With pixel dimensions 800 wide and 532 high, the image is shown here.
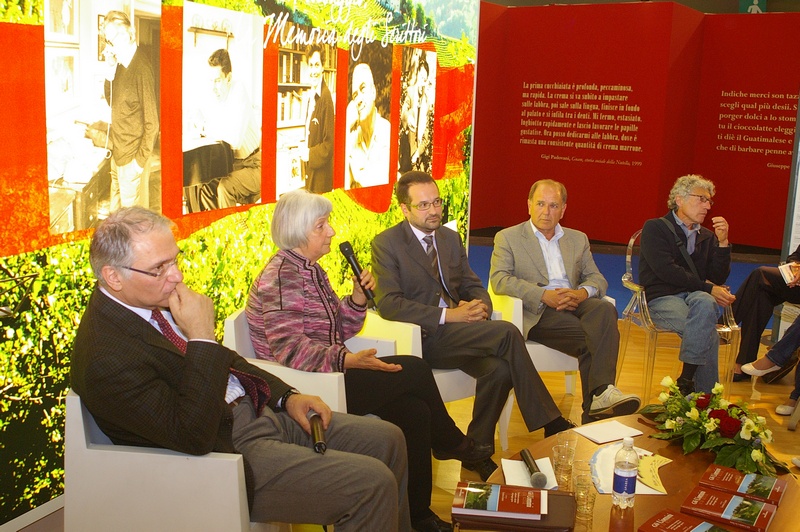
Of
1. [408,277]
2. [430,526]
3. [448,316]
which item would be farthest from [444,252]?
[430,526]

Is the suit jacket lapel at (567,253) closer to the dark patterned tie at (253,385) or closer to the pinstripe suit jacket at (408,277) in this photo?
the pinstripe suit jacket at (408,277)

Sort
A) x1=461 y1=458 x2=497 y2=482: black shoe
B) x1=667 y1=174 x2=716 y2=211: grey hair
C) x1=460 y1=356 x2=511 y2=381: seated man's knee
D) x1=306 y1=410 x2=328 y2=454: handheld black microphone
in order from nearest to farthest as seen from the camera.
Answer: x1=306 y1=410 x2=328 y2=454: handheld black microphone, x1=461 y1=458 x2=497 y2=482: black shoe, x1=460 y1=356 x2=511 y2=381: seated man's knee, x1=667 y1=174 x2=716 y2=211: grey hair

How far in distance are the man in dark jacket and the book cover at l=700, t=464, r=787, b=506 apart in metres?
2.01

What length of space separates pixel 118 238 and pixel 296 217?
102 cm

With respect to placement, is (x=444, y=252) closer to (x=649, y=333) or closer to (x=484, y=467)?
(x=484, y=467)

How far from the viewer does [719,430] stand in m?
3.00

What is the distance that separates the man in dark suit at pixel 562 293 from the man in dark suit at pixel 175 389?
198cm

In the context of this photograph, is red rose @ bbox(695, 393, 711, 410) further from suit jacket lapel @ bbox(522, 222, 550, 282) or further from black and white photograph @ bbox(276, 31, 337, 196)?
black and white photograph @ bbox(276, 31, 337, 196)

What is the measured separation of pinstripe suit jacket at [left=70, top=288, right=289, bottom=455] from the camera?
2236 millimetres

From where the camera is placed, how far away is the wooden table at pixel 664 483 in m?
2.50

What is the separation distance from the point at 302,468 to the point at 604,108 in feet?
28.3

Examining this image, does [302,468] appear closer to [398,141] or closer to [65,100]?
[65,100]

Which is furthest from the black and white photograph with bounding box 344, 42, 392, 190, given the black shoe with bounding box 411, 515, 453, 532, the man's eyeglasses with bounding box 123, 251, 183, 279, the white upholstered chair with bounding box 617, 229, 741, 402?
the man's eyeglasses with bounding box 123, 251, 183, 279

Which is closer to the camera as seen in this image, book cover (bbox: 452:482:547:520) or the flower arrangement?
book cover (bbox: 452:482:547:520)
